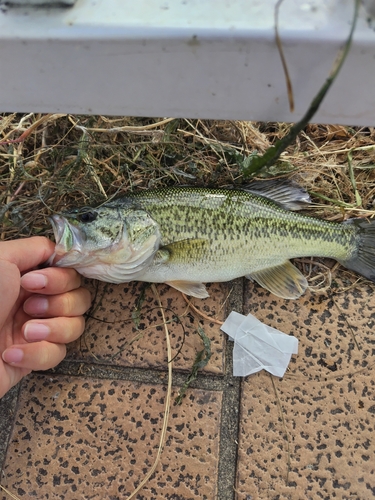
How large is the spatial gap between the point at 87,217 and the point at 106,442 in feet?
3.89

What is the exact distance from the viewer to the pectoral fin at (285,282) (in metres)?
2.20

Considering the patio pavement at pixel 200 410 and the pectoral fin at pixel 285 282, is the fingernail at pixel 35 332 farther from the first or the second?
the pectoral fin at pixel 285 282

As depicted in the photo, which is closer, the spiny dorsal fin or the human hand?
the human hand

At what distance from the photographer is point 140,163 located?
2.36 meters

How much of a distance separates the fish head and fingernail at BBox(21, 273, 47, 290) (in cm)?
13

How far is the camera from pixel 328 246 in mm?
2170

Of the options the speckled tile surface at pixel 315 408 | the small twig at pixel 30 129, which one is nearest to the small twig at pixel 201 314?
the speckled tile surface at pixel 315 408

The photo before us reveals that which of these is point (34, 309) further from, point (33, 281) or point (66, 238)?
point (66, 238)

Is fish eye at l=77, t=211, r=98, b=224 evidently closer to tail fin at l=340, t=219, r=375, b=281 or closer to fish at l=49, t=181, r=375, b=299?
fish at l=49, t=181, r=375, b=299

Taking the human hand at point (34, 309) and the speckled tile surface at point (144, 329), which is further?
the speckled tile surface at point (144, 329)

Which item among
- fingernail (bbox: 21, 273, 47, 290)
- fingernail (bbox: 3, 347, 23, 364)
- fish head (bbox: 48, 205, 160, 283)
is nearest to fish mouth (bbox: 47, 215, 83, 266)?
fish head (bbox: 48, 205, 160, 283)

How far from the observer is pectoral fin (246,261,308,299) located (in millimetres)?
A: 2199

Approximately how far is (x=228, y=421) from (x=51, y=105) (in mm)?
1738

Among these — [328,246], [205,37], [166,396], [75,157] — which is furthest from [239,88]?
[166,396]
